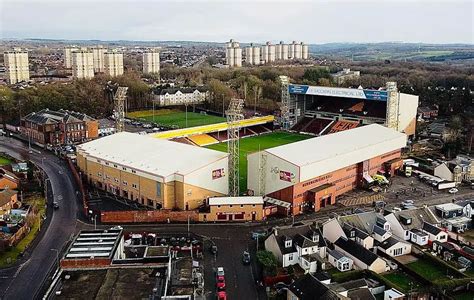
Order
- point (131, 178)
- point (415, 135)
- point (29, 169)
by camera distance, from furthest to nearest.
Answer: point (415, 135)
point (29, 169)
point (131, 178)

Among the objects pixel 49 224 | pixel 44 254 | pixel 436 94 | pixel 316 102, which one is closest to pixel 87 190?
pixel 49 224

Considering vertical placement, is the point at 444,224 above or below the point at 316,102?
below

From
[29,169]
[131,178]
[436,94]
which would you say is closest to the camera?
[131,178]

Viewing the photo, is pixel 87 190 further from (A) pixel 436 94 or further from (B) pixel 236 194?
(A) pixel 436 94

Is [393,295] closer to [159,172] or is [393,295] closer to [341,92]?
[159,172]

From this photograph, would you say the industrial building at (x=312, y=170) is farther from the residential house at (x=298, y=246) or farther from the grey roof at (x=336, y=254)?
the grey roof at (x=336, y=254)

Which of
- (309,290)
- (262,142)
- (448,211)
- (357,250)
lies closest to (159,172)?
(357,250)

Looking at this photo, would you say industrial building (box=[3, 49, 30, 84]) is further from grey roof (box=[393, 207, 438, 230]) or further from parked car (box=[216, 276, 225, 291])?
grey roof (box=[393, 207, 438, 230])
